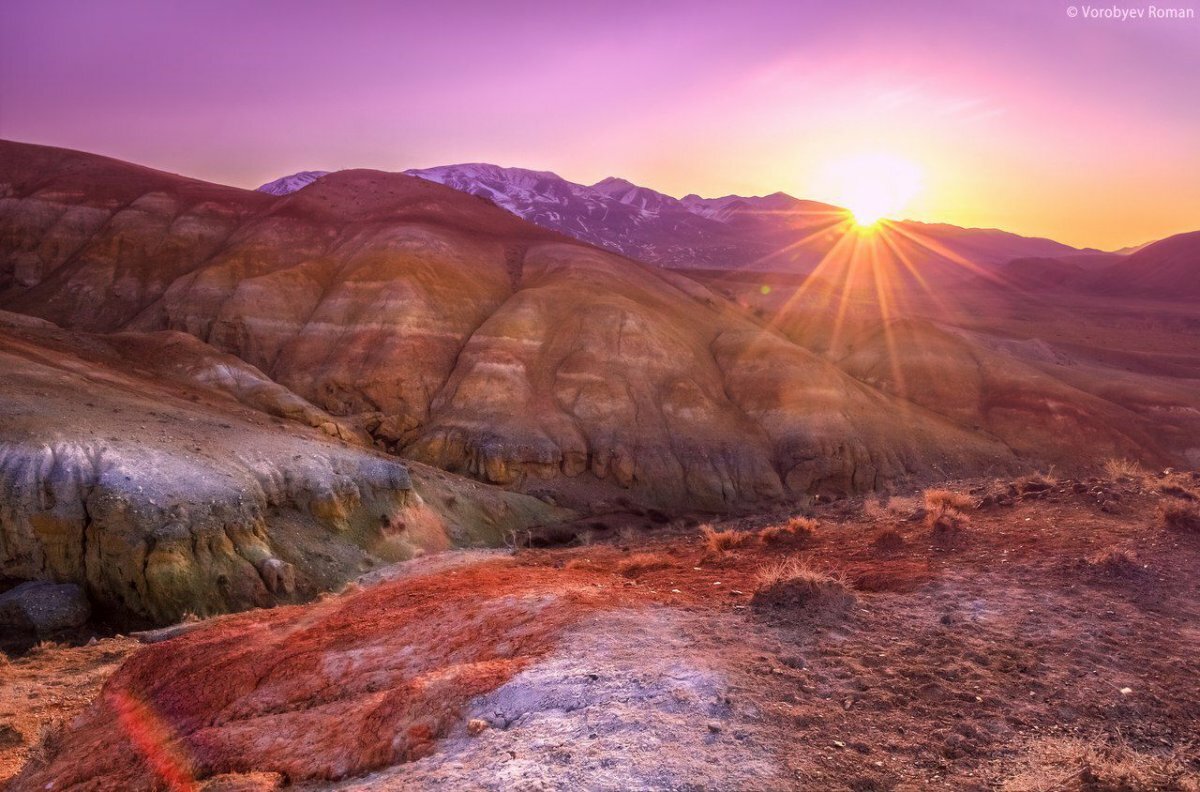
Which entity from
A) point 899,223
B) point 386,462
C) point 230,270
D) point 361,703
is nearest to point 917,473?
point 386,462

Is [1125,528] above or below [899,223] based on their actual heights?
below

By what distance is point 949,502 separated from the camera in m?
13.6

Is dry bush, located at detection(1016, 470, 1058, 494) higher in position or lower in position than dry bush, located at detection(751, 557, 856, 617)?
lower

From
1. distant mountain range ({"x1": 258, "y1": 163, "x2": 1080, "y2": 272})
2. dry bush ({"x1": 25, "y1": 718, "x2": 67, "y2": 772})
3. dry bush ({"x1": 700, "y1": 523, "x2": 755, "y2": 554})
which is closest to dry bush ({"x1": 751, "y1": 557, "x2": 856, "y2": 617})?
dry bush ({"x1": 700, "y1": 523, "x2": 755, "y2": 554})

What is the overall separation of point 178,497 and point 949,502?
17782 mm

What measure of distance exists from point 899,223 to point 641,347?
167 meters

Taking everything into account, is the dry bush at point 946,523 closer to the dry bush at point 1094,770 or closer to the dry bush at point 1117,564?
the dry bush at point 1117,564

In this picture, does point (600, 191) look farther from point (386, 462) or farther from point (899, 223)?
point (386, 462)

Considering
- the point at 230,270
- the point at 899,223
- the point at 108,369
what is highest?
the point at 899,223

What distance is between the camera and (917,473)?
135 feet

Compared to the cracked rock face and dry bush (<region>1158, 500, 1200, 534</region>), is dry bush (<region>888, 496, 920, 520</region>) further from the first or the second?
the cracked rock face

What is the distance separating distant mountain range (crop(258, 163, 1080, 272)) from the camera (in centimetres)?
14412

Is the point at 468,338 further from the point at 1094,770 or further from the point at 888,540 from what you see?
the point at 1094,770

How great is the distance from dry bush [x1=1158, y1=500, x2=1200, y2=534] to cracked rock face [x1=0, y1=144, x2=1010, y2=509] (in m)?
27.6
